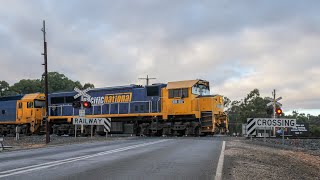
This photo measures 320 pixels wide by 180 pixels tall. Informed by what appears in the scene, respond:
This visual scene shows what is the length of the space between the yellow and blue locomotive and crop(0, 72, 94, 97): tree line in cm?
6210

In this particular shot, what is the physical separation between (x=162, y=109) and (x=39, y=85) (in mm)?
71799

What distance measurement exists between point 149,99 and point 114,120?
14.0ft

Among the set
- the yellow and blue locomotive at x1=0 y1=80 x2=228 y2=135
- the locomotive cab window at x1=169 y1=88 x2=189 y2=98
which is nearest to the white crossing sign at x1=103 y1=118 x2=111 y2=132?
the yellow and blue locomotive at x1=0 y1=80 x2=228 y2=135

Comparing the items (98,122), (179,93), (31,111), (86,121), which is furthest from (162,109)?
(31,111)

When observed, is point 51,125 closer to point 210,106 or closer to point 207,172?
point 210,106

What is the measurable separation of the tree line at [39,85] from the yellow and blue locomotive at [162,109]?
6210 centimetres

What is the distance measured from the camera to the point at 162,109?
34.7 meters

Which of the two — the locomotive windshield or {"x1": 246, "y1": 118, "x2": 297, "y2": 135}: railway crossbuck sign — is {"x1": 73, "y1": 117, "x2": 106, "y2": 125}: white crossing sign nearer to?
the locomotive windshield

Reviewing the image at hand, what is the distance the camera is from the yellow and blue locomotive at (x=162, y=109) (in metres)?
33.4

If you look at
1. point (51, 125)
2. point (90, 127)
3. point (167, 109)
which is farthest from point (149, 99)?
point (51, 125)

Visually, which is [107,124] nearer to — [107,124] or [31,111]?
[107,124]

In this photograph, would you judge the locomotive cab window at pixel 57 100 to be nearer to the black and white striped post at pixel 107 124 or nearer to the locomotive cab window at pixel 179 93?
the black and white striped post at pixel 107 124

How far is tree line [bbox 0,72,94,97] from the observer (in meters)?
100

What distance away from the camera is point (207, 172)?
1067 centimetres
